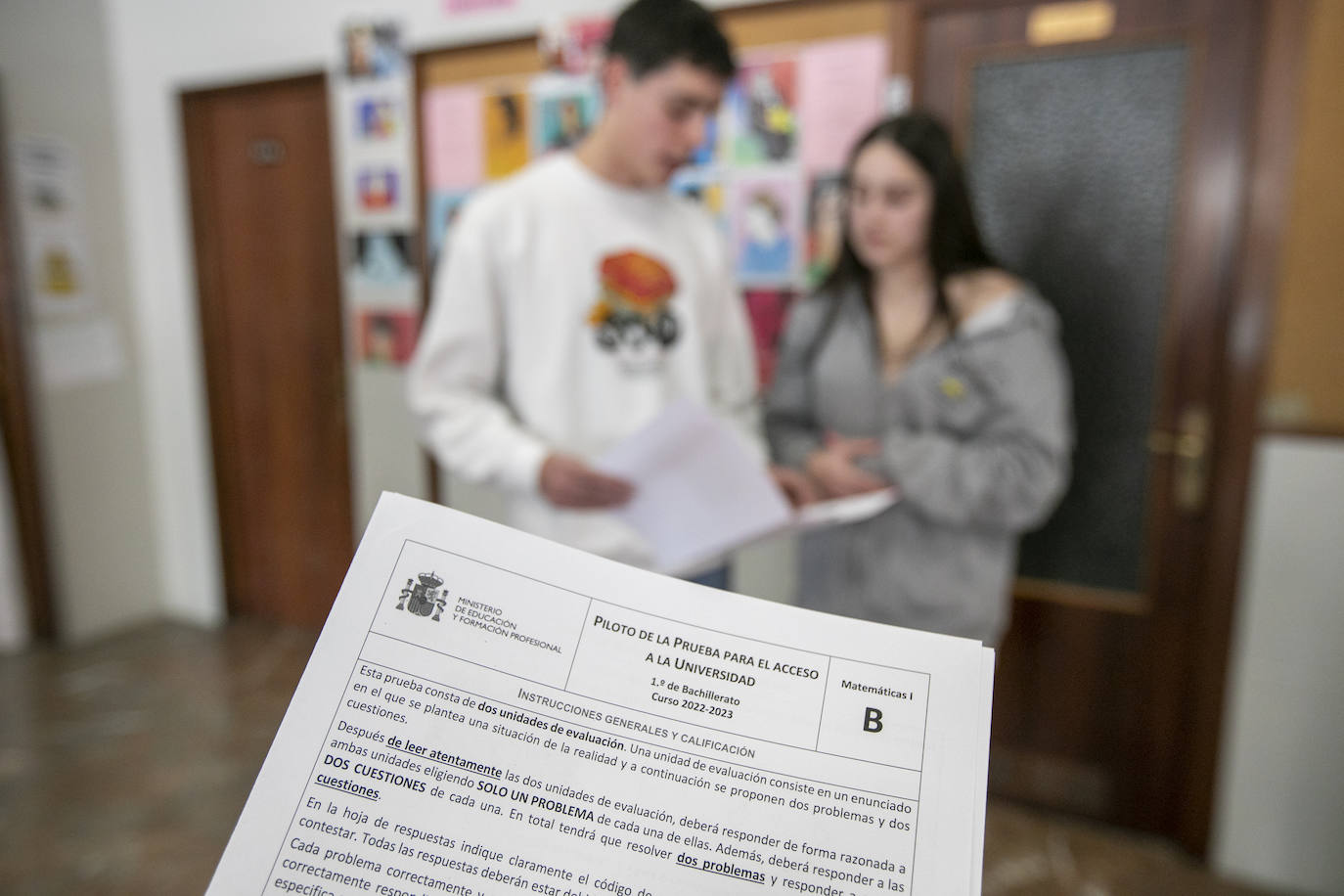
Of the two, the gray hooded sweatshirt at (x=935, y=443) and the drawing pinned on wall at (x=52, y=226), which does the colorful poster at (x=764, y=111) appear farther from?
the drawing pinned on wall at (x=52, y=226)

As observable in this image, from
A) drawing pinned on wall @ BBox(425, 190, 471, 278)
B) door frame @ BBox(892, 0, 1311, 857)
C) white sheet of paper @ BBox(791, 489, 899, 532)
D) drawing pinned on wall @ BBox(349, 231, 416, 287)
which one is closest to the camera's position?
white sheet of paper @ BBox(791, 489, 899, 532)

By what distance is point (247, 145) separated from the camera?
2.98m

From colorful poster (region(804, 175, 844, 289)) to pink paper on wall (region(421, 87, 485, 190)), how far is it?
1.00 m

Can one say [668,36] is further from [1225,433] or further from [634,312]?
[1225,433]

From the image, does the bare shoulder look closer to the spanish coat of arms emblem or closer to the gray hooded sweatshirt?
the gray hooded sweatshirt

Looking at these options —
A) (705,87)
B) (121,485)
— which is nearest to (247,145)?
(121,485)

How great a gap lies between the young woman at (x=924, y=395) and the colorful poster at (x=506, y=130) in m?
1.28

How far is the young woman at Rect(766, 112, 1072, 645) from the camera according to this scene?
1341 mm

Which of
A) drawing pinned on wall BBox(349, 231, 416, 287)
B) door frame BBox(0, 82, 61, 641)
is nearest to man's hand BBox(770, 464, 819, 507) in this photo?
drawing pinned on wall BBox(349, 231, 416, 287)

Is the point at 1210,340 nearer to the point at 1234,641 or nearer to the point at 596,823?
the point at 1234,641

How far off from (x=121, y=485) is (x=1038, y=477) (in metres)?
3.20

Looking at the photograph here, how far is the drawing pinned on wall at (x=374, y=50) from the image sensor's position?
2.57 m

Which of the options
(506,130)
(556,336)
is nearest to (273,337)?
(506,130)

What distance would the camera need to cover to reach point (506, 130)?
2.44m
